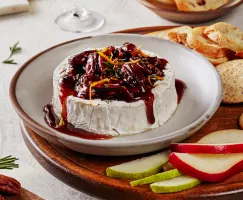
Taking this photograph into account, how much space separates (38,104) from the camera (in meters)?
2.86

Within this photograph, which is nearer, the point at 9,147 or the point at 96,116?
the point at 96,116

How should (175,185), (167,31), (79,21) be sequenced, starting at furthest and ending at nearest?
(79,21)
(167,31)
(175,185)

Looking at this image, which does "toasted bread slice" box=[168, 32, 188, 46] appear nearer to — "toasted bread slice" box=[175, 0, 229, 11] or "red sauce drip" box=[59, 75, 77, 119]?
"toasted bread slice" box=[175, 0, 229, 11]

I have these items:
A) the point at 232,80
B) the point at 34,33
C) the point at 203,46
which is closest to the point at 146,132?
the point at 232,80

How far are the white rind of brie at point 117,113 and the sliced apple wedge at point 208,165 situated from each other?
13.7 inches

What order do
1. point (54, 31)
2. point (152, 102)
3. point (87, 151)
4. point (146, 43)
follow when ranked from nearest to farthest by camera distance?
point (87, 151)
point (152, 102)
point (146, 43)
point (54, 31)

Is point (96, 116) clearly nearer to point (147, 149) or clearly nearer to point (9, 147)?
point (147, 149)

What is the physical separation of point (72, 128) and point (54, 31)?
1.70 m

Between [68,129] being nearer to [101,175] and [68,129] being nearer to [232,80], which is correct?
[101,175]

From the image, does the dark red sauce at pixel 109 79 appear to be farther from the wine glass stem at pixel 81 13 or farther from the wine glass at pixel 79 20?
the wine glass stem at pixel 81 13

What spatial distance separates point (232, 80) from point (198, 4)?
1065 millimetres

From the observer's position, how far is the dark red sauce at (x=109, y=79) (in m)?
2.58

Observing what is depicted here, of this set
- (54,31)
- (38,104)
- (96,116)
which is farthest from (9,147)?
(54,31)

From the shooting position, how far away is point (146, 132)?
2.68 metres
